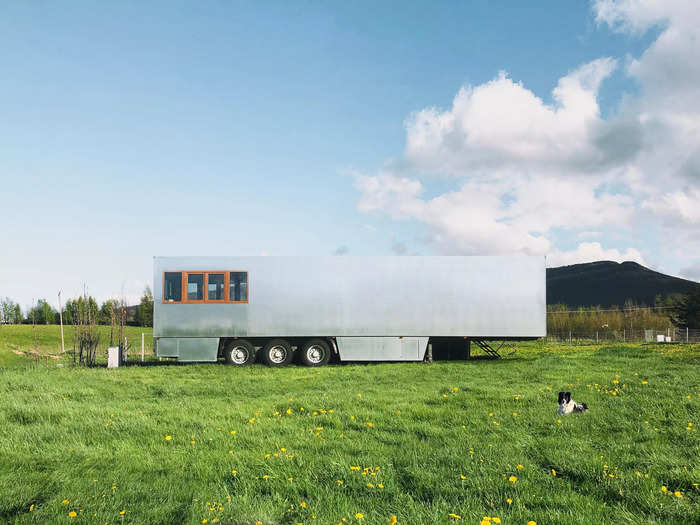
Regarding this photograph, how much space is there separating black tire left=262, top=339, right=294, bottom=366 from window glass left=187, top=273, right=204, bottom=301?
2.73m

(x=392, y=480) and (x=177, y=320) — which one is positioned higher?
(x=177, y=320)

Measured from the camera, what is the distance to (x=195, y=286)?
17312 mm

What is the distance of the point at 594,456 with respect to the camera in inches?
235

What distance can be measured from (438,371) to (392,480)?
989 cm

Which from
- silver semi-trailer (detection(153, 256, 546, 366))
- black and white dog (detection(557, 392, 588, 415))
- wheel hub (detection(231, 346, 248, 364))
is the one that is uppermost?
silver semi-trailer (detection(153, 256, 546, 366))

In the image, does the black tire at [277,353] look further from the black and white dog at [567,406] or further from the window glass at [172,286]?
the black and white dog at [567,406]

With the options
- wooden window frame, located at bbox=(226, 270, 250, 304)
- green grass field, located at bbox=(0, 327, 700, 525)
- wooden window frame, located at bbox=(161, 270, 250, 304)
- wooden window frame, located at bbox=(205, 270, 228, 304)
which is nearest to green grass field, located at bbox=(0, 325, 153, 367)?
wooden window frame, located at bbox=(161, 270, 250, 304)

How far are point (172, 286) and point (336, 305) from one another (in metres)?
5.38

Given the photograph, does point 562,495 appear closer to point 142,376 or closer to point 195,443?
Answer: point 195,443

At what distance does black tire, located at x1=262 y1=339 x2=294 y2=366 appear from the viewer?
17.3 meters

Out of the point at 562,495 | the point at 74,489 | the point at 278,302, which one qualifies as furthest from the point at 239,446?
the point at 278,302

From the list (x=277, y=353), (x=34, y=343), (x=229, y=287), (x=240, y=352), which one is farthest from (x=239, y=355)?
(x=34, y=343)

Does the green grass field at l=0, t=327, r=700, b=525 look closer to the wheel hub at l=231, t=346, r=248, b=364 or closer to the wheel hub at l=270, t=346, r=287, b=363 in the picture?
the wheel hub at l=231, t=346, r=248, b=364

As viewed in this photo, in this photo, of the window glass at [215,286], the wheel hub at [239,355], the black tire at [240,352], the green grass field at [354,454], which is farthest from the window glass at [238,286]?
the green grass field at [354,454]
